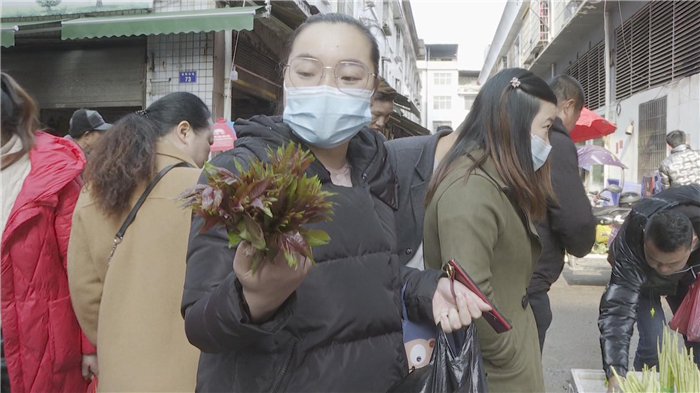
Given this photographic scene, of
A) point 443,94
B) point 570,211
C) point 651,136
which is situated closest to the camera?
point 570,211

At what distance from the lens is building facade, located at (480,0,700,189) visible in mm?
8758

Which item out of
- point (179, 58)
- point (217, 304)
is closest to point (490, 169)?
point (217, 304)

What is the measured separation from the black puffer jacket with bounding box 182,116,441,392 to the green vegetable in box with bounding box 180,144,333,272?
190 millimetres

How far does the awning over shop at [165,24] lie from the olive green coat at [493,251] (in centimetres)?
473

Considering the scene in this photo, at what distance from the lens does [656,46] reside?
395 inches

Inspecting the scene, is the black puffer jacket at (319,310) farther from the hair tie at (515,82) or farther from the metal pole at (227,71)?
the metal pole at (227,71)

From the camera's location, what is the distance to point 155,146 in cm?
192

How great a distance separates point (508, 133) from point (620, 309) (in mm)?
1385

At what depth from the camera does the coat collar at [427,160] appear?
2.17 meters

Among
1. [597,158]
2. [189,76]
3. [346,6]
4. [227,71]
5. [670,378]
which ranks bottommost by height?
[670,378]

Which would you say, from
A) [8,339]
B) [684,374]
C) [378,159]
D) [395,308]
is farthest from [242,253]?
[684,374]

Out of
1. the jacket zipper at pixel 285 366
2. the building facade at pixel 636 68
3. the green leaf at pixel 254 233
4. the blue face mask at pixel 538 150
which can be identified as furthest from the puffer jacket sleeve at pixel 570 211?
the building facade at pixel 636 68

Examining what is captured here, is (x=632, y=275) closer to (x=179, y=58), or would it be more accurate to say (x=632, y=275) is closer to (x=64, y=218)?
(x=64, y=218)

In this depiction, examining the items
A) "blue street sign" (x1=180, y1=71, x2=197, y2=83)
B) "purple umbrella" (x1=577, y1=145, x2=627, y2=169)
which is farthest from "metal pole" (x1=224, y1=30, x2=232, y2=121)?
"purple umbrella" (x1=577, y1=145, x2=627, y2=169)
